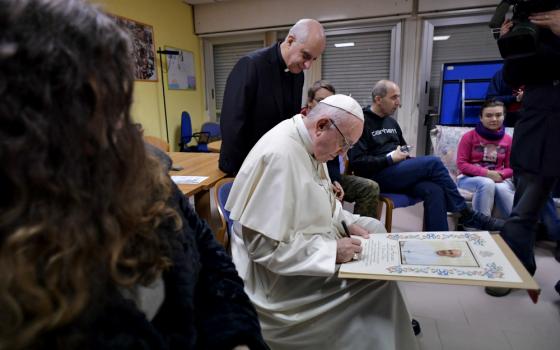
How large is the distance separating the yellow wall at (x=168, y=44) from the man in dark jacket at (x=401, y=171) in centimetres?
292

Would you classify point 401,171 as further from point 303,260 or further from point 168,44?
point 168,44

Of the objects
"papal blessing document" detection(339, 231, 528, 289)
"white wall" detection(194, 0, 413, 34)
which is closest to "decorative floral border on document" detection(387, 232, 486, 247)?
"papal blessing document" detection(339, 231, 528, 289)

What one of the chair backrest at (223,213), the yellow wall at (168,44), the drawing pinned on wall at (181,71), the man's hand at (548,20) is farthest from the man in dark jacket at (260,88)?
the drawing pinned on wall at (181,71)

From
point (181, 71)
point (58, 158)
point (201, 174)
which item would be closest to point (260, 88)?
point (201, 174)

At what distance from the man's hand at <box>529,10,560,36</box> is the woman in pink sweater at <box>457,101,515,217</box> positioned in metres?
1.30

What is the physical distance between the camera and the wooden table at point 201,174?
1.93 meters

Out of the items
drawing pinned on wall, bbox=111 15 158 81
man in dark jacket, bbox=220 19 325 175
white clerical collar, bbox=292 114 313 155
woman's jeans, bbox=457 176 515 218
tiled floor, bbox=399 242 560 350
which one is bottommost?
tiled floor, bbox=399 242 560 350

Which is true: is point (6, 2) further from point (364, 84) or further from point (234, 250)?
point (364, 84)

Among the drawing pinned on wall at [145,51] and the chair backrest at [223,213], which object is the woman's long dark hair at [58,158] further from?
the drawing pinned on wall at [145,51]

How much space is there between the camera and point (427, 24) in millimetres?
4391

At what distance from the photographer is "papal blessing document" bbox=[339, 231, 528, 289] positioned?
98cm

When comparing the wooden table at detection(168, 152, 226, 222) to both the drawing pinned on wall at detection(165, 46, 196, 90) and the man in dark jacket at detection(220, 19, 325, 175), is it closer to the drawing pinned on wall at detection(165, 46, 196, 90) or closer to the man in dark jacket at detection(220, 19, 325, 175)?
the man in dark jacket at detection(220, 19, 325, 175)

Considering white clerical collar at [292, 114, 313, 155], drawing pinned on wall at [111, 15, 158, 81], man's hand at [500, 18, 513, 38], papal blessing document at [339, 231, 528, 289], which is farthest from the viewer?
drawing pinned on wall at [111, 15, 158, 81]

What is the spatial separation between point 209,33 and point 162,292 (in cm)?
548
